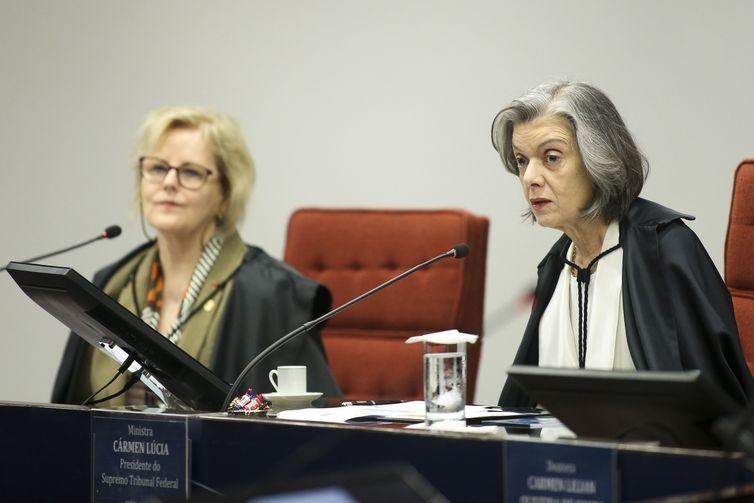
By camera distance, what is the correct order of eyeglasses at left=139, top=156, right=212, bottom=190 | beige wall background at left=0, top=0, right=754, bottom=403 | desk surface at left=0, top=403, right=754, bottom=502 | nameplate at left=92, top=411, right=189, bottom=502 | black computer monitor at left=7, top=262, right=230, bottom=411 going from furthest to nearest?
1. beige wall background at left=0, top=0, right=754, bottom=403
2. eyeglasses at left=139, top=156, right=212, bottom=190
3. black computer monitor at left=7, top=262, right=230, bottom=411
4. nameplate at left=92, top=411, right=189, bottom=502
5. desk surface at left=0, top=403, right=754, bottom=502

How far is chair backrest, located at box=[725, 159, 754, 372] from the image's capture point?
257cm

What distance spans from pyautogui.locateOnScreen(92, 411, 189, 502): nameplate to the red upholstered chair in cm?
161

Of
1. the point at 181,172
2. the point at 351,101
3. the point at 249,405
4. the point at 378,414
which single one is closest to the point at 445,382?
the point at 378,414

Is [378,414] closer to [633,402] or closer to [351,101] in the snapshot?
[633,402]

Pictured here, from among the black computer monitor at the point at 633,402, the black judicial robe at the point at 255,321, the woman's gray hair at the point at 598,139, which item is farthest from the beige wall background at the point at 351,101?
the black computer monitor at the point at 633,402

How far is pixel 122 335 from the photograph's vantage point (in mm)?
1877

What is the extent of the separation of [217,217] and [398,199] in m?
0.77

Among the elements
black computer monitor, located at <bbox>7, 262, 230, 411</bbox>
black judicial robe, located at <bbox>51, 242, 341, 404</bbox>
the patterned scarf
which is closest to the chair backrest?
black judicial robe, located at <bbox>51, 242, 341, 404</bbox>

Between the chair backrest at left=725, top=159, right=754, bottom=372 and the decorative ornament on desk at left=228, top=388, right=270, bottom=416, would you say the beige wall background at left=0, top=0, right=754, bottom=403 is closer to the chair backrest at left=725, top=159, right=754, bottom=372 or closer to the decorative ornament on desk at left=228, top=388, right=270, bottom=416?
the chair backrest at left=725, top=159, right=754, bottom=372

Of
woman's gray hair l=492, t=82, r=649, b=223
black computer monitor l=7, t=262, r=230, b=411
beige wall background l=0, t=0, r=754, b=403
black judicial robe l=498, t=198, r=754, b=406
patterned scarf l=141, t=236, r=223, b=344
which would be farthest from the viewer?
beige wall background l=0, t=0, r=754, b=403

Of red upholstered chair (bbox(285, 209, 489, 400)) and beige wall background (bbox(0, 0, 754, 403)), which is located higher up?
beige wall background (bbox(0, 0, 754, 403))

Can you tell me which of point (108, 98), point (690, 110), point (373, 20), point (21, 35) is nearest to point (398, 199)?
point (373, 20)

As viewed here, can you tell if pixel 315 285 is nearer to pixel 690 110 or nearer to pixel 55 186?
pixel 690 110

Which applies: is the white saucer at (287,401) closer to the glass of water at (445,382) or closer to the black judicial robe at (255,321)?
the glass of water at (445,382)
